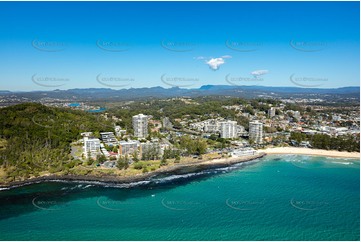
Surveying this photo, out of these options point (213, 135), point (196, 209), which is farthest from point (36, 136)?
point (213, 135)

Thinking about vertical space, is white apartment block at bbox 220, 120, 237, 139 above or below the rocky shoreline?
above

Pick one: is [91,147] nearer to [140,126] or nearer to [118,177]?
[118,177]

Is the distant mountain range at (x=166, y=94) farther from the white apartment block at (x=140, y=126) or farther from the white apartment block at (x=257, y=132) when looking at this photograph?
the white apartment block at (x=257, y=132)

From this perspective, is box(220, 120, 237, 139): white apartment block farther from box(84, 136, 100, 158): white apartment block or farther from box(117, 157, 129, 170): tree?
box(117, 157, 129, 170): tree

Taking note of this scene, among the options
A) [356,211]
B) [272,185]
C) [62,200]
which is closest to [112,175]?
[62,200]

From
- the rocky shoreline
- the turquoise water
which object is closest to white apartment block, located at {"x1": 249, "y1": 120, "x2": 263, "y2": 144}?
the rocky shoreline
